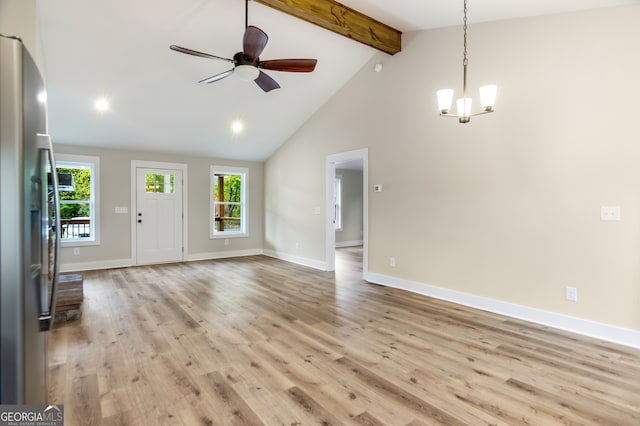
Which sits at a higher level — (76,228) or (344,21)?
(344,21)

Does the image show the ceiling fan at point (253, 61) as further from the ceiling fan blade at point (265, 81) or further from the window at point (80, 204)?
the window at point (80, 204)

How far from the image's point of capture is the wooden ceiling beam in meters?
3.47

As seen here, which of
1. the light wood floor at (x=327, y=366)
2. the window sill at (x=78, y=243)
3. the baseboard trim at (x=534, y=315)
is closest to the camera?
the light wood floor at (x=327, y=366)

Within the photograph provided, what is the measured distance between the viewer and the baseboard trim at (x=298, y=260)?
238 inches

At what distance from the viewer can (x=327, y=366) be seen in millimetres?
2414

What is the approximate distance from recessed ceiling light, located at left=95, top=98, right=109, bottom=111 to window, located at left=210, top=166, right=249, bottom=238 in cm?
281

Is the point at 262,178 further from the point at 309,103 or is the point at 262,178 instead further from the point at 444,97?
the point at 444,97

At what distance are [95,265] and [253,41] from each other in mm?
5358

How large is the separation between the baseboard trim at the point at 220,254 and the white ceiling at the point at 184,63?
228cm

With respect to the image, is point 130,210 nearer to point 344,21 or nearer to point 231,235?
point 231,235

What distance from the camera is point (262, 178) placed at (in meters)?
7.91

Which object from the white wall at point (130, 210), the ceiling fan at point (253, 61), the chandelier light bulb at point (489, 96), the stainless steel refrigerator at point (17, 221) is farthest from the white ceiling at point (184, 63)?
the stainless steel refrigerator at point (17, 221)
